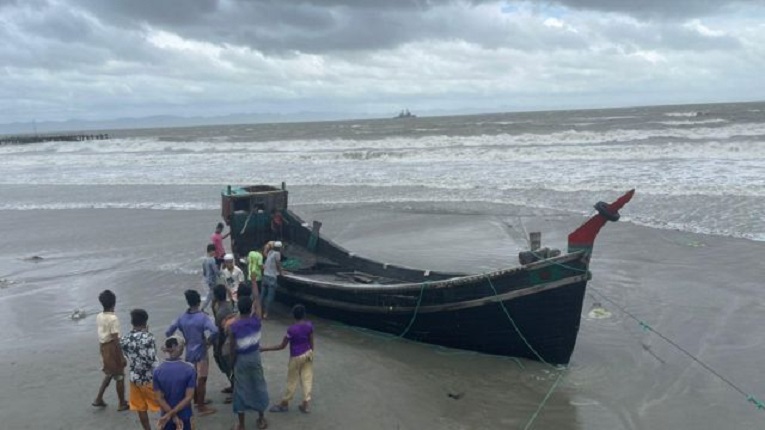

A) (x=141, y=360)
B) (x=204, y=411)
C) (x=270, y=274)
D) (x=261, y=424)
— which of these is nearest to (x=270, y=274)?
(x=270, y=274)

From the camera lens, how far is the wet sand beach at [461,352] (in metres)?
7.18

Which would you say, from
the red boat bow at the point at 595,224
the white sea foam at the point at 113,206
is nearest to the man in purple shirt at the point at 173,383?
the red boat bow at the point at 595,224

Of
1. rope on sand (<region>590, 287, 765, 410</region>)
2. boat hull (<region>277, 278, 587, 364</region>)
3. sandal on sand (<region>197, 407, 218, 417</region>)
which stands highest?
boat hull (<region>277, 278, 587, 364</region>)

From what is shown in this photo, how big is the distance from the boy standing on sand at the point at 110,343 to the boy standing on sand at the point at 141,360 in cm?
85

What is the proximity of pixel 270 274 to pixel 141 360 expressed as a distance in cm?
484

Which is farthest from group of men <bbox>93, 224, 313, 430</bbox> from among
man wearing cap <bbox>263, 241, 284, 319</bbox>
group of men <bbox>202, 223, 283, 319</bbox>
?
man wearing cap <bbox>263, 241, 284, 319</bbox>

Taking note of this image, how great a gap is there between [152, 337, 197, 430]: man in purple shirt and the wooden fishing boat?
13.3 feet

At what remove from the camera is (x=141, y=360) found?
20.0 feet

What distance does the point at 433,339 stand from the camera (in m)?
9.23

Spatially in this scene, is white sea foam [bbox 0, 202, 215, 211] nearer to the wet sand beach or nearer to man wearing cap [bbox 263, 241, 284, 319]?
the wet sand beach

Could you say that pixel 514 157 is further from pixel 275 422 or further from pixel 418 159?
pixel 275 422

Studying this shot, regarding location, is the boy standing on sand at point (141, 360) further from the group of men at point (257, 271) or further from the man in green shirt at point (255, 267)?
the man in green shirt at point (255, 267)

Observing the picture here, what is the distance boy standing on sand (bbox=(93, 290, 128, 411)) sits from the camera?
6.86 metres

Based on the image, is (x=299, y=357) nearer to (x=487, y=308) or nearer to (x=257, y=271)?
(x=487, y=308)
